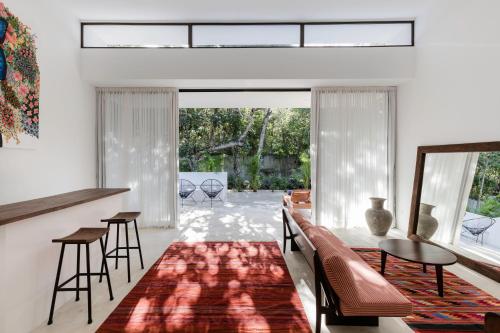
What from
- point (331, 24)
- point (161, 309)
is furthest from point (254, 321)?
point (331, 24)

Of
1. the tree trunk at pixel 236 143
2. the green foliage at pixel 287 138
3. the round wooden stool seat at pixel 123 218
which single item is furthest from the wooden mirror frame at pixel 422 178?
the tree trunk at pixel 236 143

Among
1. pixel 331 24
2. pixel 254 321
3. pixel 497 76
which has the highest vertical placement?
pixel 331 24

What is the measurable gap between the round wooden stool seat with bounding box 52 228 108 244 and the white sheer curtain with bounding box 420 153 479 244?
435cm

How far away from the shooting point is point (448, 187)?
3.99 metres

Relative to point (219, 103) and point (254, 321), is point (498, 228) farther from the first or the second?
point (219, 103)

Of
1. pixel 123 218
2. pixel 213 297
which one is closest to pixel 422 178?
pixel 213 297

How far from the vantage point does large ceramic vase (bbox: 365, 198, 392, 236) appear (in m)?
4.94

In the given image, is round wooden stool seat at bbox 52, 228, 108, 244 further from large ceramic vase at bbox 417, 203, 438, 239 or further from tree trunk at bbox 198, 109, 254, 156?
tree trunk at bbox 198, 109, 254, 156

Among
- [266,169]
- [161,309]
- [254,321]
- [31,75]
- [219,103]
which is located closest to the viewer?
[254,321]

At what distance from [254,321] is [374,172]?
4015 mm

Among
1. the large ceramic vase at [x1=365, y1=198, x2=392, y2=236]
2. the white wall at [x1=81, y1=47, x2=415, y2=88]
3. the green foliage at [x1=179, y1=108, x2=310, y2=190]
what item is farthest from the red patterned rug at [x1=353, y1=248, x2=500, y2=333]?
the green foliage at [x1=179, y1=108, x2=310, y2=190]

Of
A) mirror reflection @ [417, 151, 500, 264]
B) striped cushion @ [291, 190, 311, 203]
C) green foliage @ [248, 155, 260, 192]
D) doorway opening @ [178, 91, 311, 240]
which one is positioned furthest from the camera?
doorway opening @ [178, 91, 311, 240]

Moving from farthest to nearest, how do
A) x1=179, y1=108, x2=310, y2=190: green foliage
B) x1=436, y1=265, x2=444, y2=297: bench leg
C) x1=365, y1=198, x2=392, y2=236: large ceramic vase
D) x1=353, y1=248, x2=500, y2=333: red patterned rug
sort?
x1=179, y1=108, x2=310, y2=190: green foliage
x1=365, y1=198, x2=392, y2=236: large ceramic vase
x1=436, y1=265, x2=444, y2=297: bench leg
x1=353, y1=248, x2=500, y2=333: red patterned rug

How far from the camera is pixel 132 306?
268 cm
